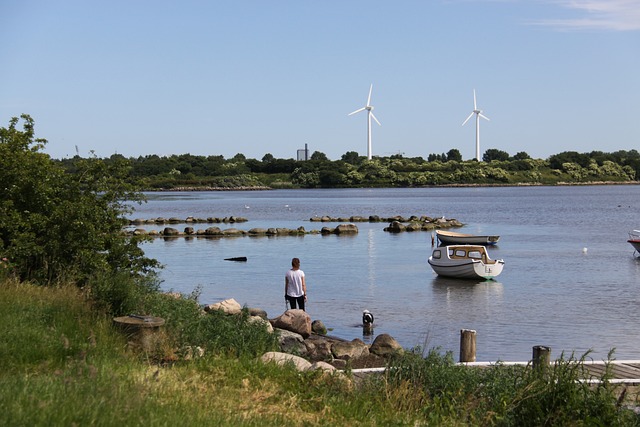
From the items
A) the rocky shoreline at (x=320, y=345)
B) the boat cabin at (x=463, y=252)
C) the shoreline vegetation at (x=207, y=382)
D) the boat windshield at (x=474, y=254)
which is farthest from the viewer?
the boat windshield at (x=474, y=254)

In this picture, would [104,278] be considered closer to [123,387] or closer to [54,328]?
[54,328]

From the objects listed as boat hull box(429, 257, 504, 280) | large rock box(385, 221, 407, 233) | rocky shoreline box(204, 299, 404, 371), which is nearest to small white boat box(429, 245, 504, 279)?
boat hull box(429, 257, 504, 280)

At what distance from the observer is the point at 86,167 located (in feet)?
74.7

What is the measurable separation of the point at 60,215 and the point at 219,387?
36.3 feet

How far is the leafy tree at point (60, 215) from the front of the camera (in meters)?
19.9

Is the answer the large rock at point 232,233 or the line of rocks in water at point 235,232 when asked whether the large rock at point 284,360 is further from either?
the large rock at point 232,233

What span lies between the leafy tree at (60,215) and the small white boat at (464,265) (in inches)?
823

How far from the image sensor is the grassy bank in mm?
8680

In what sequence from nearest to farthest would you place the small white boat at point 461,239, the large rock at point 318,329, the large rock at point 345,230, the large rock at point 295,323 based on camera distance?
the large rock at point 295,323
the large rock at point 318,329
the small white boat at point 461,239
the large rock at point 345,230

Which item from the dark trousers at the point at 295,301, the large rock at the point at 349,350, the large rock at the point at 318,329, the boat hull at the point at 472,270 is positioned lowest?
the boat hull at the point at 472,270

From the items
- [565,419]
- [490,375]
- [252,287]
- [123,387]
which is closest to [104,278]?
[123,387]

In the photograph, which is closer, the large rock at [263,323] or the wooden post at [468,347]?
the large rock at [263,323]

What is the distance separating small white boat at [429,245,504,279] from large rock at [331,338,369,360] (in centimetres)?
2074

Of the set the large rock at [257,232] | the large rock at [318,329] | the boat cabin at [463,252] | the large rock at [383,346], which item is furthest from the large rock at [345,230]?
the large rock at [383,346]
